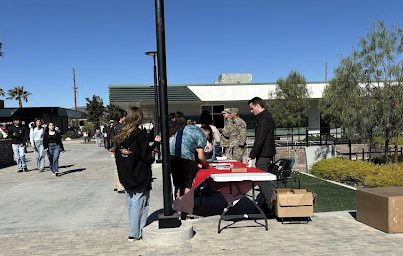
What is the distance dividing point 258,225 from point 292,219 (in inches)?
21.7

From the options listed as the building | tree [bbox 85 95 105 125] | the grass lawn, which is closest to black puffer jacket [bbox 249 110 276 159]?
the grass lawn

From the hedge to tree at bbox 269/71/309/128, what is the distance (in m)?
17.7

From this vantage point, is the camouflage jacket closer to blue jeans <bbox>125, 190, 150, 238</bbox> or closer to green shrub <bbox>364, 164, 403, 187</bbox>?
green shrub <bbox>364, 164, 403, 187</bbox>

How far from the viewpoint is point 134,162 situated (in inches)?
218

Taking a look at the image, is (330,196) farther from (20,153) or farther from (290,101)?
(290,101)

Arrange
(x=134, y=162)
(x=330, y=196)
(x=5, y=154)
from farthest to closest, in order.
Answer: (x=5, y=154), (x=330, y=196), (x=134, y=162)

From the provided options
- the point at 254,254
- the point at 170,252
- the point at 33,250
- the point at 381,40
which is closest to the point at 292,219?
the point at 254,254

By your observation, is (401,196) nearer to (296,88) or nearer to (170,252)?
(170,252)

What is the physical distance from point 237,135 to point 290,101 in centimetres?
2132

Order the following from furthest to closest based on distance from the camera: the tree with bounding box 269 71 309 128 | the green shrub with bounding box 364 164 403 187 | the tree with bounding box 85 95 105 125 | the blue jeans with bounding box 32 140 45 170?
the tree with bounding box 85 95 105 125 → the tree with bounding box 269 71 309 128 → the blue jeans with bounding box 32 140 45 170 → the green shrub with bounding box 364 164 403 187

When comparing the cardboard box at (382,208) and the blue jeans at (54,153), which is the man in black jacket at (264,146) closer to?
the cardboard box at (382,208)

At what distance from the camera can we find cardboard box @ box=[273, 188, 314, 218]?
20.3 ft

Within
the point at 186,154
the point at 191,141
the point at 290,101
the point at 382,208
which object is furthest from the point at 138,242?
the point at 290,101

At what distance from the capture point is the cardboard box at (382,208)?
5.66m
